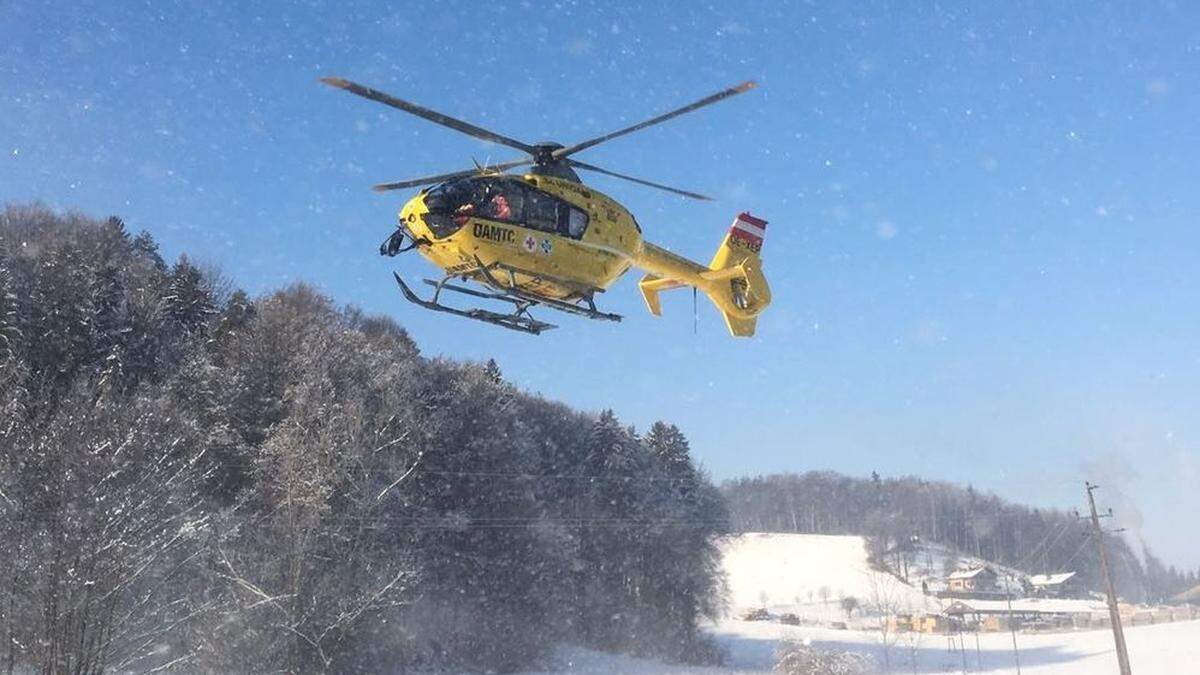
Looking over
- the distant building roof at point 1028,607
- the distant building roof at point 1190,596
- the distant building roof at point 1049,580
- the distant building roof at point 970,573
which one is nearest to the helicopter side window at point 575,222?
the distant building roof at point 1028,607

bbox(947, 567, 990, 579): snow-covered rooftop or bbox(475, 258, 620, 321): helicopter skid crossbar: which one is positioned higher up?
bbox(947, 567, 990, 579): snow-covered rooftop

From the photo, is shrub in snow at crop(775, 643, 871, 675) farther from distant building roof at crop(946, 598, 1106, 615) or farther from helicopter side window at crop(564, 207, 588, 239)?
distant building roof at crop(946, 598, 1106, 615)

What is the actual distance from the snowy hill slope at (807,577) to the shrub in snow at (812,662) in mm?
41273

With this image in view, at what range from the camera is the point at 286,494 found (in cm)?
3094

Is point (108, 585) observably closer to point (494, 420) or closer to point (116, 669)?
point (116, 669)

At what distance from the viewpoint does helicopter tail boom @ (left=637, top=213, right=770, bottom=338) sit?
62.2 ft

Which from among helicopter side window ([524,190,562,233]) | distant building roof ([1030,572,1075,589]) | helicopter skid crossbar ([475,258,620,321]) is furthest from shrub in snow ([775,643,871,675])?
distant building roof ([1030,572,1075,589])

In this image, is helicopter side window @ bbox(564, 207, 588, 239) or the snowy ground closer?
helicopter side window @ bbox(564, 207, 588, 239)

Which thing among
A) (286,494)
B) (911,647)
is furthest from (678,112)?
(911,647)

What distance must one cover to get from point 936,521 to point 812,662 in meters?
113

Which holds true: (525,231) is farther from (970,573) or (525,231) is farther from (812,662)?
(970,573)

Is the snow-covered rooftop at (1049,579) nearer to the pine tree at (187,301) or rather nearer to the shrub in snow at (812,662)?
the shrub in snow at (812,662)

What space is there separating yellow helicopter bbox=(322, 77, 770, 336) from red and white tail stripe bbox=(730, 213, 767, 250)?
3.78 m

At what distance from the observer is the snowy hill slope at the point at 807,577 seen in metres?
92.4
